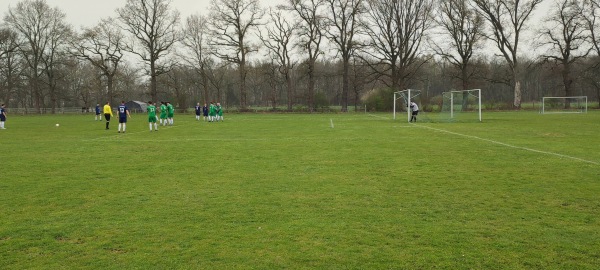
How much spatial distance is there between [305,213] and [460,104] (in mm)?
33537

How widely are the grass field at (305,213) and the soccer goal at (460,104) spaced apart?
2374 centimetres

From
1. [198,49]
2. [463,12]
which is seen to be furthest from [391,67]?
[198,49]

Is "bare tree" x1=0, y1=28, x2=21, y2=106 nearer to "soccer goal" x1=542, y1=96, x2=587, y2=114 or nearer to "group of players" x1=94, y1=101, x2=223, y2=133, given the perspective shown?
"group of players" x1=94, y1=101, x2=223, y2=133

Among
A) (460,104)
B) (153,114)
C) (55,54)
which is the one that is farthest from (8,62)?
(460,104)

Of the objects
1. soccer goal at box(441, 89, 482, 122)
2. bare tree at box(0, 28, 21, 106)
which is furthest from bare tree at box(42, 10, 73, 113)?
soccer goal at box(441, 89, 482, 122)

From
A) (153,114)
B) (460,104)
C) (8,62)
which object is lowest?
(153,114)

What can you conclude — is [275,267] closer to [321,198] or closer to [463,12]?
[321,198]

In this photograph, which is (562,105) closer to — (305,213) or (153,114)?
(153,114)

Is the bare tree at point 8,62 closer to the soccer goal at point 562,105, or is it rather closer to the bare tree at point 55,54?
the bare tree at point 55,54

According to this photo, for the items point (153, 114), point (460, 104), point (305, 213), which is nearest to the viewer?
point (305, 213)

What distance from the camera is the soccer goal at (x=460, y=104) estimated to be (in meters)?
34.8

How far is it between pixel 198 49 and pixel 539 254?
65.0 meters

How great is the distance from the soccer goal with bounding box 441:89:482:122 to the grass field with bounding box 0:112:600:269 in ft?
77.9

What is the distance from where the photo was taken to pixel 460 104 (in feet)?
120
